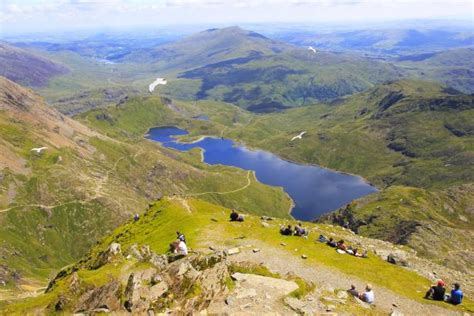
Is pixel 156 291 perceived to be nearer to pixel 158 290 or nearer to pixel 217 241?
pixel 158 290


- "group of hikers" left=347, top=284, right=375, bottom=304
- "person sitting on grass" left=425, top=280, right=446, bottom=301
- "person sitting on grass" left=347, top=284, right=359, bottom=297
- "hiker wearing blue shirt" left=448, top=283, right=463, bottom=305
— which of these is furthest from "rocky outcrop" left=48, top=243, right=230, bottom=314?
"hiker wearing blue shirt" left=448, top=283, right=463, bottom=305

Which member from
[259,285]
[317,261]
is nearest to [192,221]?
[317,261]

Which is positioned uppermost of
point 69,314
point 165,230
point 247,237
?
point 69,314

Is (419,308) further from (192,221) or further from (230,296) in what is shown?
Result: (192,221)

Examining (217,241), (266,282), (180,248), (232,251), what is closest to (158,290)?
(266,282)

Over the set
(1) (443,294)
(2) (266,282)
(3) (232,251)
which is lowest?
(3) (232,251)

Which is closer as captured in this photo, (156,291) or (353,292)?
(156,291)

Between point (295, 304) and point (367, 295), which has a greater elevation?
point (295, 304)
